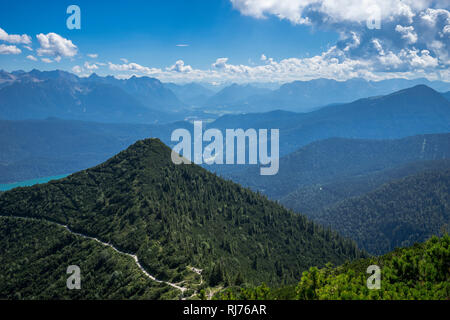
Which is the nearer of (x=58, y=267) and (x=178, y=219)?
(x=58, y=267)

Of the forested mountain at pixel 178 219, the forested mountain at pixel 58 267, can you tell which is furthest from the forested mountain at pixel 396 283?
the forested mountain at pixel 58 267

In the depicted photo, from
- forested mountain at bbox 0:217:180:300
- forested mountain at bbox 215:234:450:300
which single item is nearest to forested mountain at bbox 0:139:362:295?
forested mountain at bbox 0:217:180:300

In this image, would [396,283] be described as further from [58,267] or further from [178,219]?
[178,219]

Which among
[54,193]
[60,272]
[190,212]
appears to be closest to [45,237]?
[60,272]

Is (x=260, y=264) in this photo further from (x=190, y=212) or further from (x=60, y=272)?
(x=60, y=272)

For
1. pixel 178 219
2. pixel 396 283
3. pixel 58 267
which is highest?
pixel 178 219

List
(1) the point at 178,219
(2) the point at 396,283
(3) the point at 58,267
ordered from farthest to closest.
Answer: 1. (1) the point at 178,219
2. (3) the point at 58,267
3. (2) the point at 396,283

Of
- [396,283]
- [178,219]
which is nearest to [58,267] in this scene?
[178,219]

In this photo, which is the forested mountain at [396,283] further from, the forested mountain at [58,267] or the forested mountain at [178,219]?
the forested mountain at [58,267]

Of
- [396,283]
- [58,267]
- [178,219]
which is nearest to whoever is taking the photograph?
[396,283]
